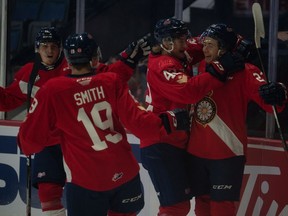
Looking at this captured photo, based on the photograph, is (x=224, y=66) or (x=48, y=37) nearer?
(x=224, y=66)

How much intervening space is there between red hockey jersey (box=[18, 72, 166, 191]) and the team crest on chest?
0.52m

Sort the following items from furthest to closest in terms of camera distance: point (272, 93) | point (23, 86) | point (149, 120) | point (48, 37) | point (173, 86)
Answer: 1. point (23, 86)
2. point (48, 37)
3. point (173, 86)
4. point (272, 93)
5. point (149, 120)

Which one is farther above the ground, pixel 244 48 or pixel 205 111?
pixel 244 48

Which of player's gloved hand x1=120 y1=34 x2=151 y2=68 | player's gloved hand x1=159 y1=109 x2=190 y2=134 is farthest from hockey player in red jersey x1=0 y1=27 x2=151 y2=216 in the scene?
player's gloved hand x1=159 y1=109 x2=190 y2=134

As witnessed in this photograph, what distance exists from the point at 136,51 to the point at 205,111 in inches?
18.2

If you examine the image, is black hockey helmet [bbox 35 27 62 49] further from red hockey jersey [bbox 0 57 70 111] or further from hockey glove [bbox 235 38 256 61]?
hockey glove [bbox 235 38 256 61]

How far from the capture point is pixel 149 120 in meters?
3.01

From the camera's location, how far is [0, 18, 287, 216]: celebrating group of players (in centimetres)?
303

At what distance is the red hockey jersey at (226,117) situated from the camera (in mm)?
3479

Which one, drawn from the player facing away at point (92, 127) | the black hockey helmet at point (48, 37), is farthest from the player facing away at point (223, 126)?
the black hockey helmet at point (48, 37)

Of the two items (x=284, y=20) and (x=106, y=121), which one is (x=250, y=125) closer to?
(x=284, y=20)

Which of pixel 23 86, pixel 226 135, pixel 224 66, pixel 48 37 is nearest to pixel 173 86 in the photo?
pixel 224 66

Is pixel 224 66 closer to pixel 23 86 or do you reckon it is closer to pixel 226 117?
pixel 226 117

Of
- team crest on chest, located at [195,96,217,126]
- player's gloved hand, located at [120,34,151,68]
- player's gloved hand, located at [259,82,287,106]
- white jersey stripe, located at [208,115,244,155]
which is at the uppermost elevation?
player's gloved hand, located at [120,34,151,68]
